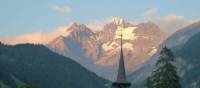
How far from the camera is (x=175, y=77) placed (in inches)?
2682

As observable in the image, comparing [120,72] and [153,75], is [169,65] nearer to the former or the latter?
[153,75]

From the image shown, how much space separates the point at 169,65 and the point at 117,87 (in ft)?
28.4

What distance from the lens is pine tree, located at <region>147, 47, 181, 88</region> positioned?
222 ft

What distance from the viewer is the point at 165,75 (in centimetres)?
6838

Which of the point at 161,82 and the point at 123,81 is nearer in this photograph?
the point at 161,82

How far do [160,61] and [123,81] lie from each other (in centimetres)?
664

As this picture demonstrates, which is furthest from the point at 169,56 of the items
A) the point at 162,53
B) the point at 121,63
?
the point at 121,63

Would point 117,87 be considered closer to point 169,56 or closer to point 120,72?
point 120,72

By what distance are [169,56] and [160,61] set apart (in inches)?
44.8

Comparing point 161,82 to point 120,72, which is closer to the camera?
point 161,82

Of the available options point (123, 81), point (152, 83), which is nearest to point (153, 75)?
point (152, 83)

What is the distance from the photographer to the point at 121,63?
243ft

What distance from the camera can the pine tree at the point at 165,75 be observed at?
67.8 metres

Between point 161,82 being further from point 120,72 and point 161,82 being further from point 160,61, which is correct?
point 120,72
